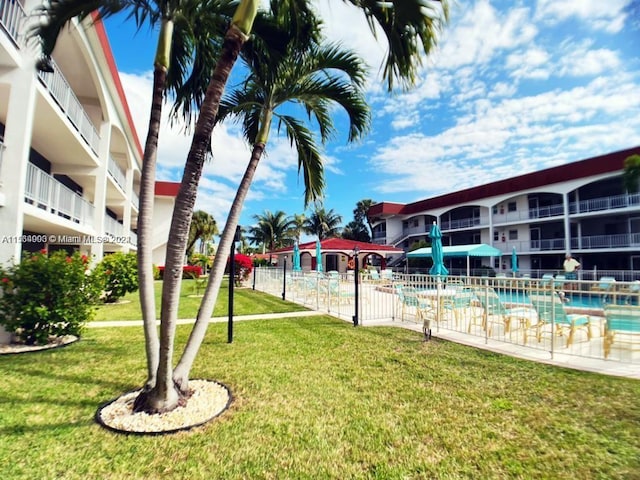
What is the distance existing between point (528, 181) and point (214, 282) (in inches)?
1282

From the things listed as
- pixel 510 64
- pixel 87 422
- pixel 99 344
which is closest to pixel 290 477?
pixel 87 422

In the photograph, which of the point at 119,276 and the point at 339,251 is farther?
the point at 339,251

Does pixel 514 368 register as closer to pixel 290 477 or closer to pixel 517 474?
pixel 517 474

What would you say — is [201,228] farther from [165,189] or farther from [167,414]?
[167,414]

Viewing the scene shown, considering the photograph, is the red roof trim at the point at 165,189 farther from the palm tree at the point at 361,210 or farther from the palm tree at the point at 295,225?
the palm tree at the point at 361,210

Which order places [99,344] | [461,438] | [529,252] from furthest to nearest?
[529,252], [99,344], [461,438]

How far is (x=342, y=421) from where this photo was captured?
367 cm

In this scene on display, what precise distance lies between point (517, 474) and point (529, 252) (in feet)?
104

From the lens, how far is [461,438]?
3303 millimetres

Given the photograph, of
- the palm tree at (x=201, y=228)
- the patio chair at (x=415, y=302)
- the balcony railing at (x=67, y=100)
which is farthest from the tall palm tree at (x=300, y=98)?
the palm tree at (x=201, y=228)

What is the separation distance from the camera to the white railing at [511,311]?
6113 mm

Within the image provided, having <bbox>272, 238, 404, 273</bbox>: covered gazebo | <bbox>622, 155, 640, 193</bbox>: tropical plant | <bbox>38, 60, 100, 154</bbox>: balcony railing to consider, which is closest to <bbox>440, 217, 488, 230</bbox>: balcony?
<bbox>272, 238, 404, 273</bbox>: covered gazebo

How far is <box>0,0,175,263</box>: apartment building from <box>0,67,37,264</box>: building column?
0.02 m

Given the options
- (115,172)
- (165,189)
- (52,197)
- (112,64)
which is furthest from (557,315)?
(165,189)
